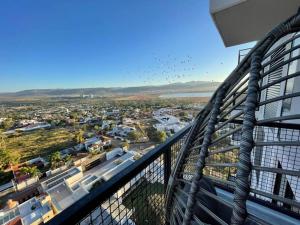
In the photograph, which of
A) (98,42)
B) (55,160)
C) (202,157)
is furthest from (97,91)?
(202,157)

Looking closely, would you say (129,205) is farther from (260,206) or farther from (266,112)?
(266,112)

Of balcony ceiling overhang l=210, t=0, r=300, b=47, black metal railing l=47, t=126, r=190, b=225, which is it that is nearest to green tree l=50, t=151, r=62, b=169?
black metal railing l=47, t=126, r=190, b=225

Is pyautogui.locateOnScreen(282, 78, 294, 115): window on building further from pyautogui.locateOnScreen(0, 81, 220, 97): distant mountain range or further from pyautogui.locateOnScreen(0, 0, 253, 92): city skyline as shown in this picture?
pyautogui.locateOnScreen(0, 81, 220, 97): distant mountain range

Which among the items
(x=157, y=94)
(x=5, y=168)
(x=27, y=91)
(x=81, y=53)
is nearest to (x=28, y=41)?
(x=81, y=53)

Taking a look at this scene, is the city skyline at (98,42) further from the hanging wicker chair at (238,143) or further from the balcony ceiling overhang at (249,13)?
the hanging wicker chair at (238,143)

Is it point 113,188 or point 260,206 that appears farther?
point 260,206

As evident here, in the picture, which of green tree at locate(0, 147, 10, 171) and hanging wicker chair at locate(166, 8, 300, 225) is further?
green tree at locate(0, 147, 10, 171)
